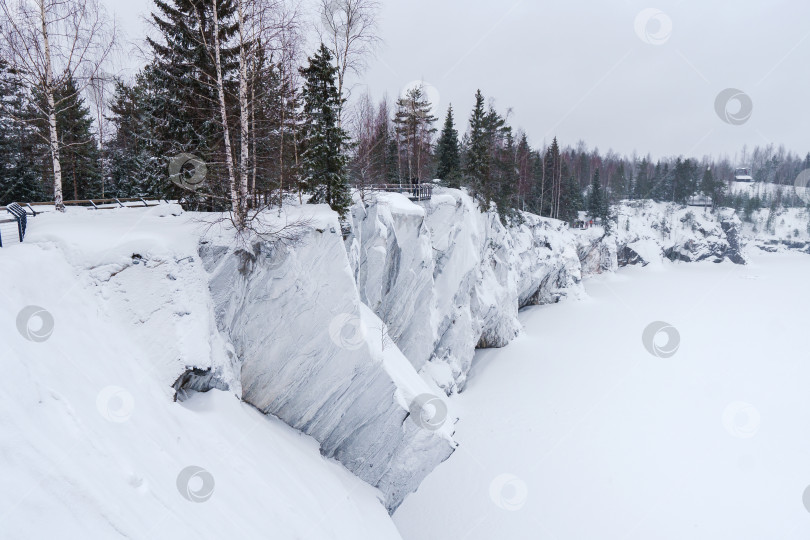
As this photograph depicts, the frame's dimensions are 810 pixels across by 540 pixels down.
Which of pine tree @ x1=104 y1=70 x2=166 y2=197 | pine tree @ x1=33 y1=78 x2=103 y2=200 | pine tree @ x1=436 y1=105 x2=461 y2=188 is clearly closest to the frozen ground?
pine tree @ x1=436 y1=105 x2=461 y2=188

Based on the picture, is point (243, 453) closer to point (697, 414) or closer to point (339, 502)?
point (339, 502)

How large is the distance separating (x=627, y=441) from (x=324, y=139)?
56.1 ft

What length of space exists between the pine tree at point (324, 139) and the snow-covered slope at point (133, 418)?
4.79 metres

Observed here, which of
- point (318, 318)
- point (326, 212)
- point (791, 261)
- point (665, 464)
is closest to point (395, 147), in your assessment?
point (326, 212)

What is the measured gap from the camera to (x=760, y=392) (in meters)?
17.6

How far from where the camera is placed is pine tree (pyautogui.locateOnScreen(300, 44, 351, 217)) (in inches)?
489

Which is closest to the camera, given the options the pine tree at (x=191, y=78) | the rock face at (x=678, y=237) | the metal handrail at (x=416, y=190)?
the pine tree at (x=191, y=78)

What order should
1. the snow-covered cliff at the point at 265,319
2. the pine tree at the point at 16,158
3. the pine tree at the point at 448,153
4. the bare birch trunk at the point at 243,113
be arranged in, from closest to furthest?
the snow-covered cliff at the point at 265,319 < the bare birch trunk at the point at 243,113 < the pine tree at the point at 16,158 < the pine tree at the point at 448,153

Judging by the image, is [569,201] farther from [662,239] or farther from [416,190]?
[416,190]

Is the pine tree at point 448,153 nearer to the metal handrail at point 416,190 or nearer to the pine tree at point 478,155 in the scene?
the pine tree at point 478,155

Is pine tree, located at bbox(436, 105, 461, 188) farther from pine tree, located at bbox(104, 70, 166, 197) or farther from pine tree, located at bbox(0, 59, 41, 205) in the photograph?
pine tree, located at bbox(0, 59, 41, 205)

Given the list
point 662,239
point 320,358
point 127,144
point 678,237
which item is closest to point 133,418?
point 320,358

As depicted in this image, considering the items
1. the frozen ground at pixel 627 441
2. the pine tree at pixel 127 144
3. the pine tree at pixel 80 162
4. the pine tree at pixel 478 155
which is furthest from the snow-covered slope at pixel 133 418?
the pine tree at pixel 478 155

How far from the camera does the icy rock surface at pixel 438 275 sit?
14312mm
